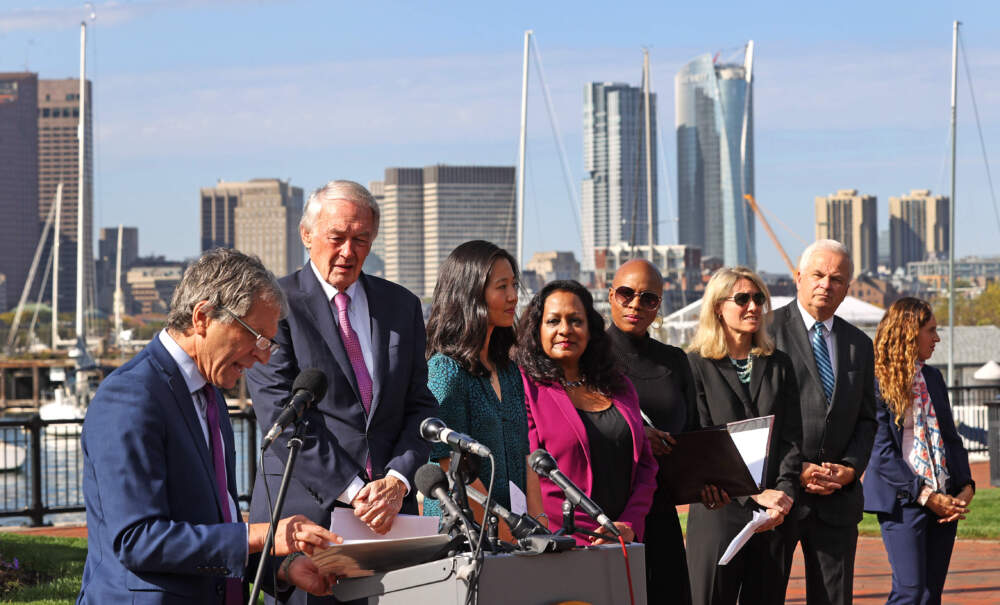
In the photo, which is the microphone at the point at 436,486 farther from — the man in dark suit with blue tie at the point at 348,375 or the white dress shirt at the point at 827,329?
the white dress shirt at the point at 827,329

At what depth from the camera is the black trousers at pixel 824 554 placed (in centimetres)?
576

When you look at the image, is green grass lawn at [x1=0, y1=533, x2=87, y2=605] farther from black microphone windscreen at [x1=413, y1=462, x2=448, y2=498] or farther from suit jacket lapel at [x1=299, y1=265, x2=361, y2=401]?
black microphone windscreen at [x1=413, y1=462, x2=448, y2=498]

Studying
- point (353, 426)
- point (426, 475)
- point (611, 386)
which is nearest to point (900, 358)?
point (611, 386)

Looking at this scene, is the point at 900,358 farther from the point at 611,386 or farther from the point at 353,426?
the point at 353,426

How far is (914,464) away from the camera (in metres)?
6.35

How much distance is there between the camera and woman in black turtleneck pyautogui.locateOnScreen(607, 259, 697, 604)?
17.7 ft

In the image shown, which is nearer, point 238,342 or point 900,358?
point 238,342

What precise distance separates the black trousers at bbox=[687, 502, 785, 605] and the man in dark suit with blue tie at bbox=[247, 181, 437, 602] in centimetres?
179

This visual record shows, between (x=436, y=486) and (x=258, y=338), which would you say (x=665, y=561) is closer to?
(x=436, y=486)

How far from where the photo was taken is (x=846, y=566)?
5.79 m

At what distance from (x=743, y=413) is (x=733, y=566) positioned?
718 mm

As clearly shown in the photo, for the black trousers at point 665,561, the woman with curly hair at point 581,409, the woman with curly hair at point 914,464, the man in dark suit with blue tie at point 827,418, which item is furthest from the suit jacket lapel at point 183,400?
the woman with curly hair at point 914,464

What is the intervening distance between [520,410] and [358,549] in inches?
68.4

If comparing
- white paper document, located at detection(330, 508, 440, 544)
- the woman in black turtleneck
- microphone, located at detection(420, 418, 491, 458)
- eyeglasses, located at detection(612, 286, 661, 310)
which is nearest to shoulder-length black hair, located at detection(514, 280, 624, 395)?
the woman in black turtleneck
